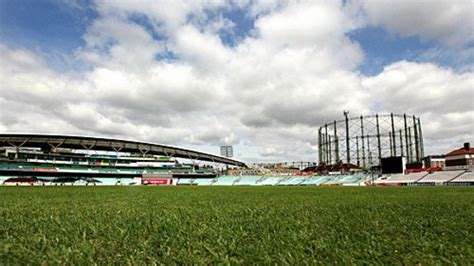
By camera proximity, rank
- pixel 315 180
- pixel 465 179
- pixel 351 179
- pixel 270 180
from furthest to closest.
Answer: pixel 270 180 < pixel 315 180 < pixel 351 179 < pixel 465 179

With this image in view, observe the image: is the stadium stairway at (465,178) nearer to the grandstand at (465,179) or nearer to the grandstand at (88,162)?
the grandstand at (465,179)

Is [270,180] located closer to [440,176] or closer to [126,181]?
[126,181]

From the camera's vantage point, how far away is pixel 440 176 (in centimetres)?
4059

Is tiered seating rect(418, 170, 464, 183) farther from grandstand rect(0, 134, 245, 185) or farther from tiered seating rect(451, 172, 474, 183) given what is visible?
grandstand rect(0, 134, 245, 185)

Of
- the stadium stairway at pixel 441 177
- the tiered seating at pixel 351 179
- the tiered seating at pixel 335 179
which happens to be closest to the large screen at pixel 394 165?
the stadium stairway at pixel 441 177

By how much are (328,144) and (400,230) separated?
71952 millimetres

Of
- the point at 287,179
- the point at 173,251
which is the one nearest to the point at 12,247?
the point at 173,251

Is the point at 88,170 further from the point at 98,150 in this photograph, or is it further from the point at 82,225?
the point at 82,225

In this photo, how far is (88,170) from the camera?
62.0 metres

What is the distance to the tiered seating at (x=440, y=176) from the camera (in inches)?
1539

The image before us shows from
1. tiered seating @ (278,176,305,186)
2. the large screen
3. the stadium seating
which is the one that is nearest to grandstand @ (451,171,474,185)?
the stadium seating

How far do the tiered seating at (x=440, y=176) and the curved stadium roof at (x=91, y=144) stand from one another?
172ft

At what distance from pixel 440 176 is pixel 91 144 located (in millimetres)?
61264

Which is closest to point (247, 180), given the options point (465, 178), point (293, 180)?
point (293, 180)
